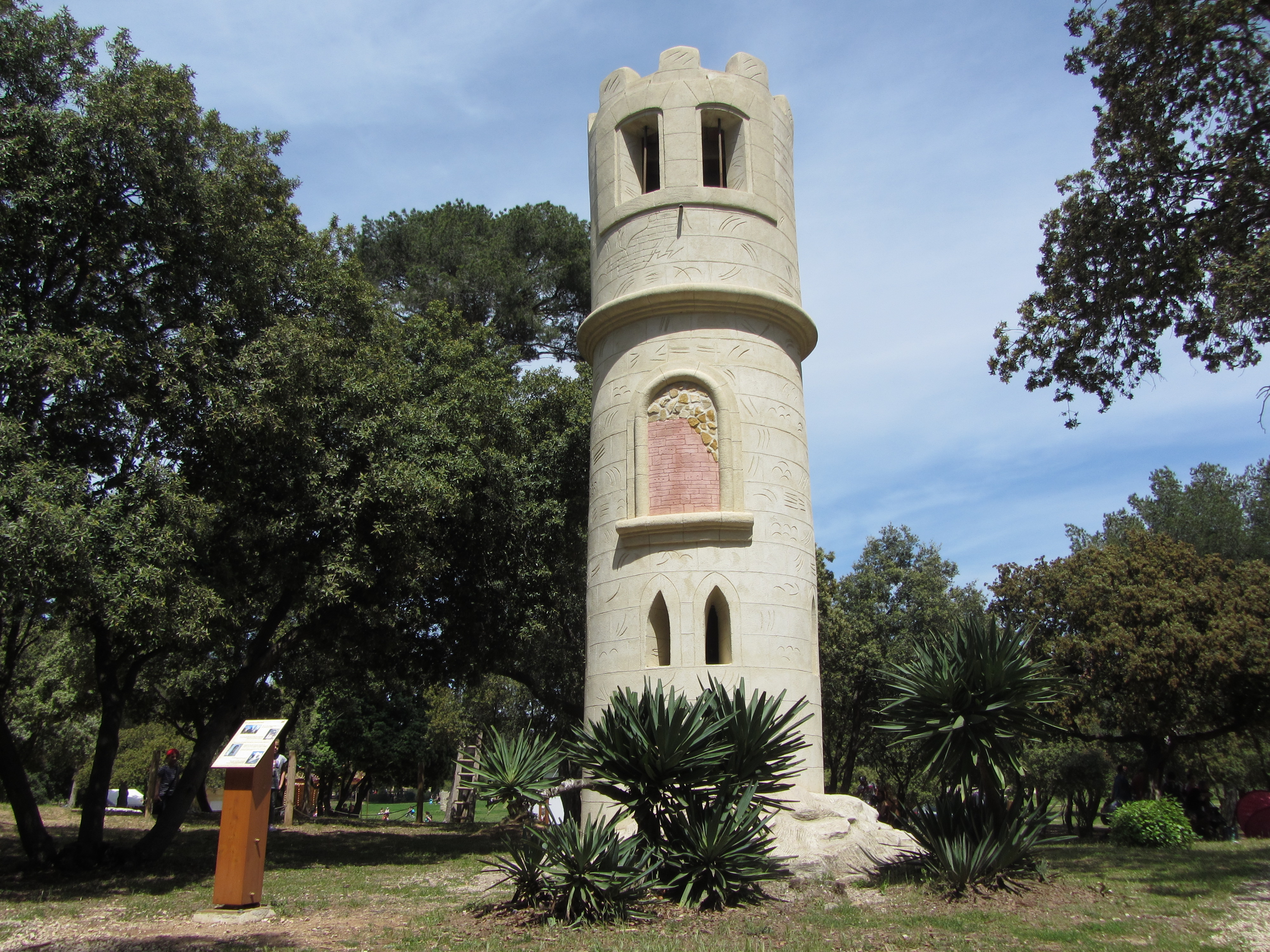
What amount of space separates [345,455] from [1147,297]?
13651 millimetres

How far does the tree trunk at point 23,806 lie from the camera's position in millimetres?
12961

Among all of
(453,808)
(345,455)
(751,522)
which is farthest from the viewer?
(453,808)

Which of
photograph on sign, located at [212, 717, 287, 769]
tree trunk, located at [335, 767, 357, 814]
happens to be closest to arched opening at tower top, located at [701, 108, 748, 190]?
photograph on sign, located at [212, 717, 287, 769]

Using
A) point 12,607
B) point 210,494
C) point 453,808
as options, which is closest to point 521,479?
point 210,494

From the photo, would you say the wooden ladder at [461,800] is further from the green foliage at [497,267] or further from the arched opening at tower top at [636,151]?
the arched opening at tower top at [636,151]

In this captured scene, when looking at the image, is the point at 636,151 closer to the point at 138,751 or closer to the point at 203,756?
the point at 203,756

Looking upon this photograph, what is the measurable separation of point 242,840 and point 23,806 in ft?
17.8

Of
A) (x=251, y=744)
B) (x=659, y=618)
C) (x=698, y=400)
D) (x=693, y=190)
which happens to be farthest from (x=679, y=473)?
(x=251, y=744)

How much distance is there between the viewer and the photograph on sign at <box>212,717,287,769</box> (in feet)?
32.8

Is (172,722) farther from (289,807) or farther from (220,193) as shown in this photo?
(220,193)

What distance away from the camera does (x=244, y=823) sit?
990 centimetres

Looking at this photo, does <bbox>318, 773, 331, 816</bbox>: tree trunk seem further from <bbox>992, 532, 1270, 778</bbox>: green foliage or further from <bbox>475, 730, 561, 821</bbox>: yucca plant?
<bbox>475, 730, 561, 821</bbox>: yucca plant

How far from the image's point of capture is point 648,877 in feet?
30.9

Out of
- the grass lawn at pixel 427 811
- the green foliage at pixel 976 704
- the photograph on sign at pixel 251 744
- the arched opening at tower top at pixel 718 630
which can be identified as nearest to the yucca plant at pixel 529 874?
the photograph on sign at pixel 251 744
